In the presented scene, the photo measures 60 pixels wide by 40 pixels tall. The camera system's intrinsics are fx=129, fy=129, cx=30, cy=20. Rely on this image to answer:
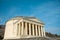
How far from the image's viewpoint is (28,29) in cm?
3306

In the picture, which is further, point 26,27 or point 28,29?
point 28,29

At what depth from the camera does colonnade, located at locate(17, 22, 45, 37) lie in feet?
103

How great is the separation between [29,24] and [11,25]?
6.83 metres

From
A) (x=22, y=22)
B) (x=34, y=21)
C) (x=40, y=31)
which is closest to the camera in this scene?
(x=22, y=22)

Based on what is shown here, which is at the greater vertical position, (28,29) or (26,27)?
(26,27)

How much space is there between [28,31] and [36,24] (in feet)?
9.07

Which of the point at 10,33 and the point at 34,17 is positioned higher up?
the point at 34,17

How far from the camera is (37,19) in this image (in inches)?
1347

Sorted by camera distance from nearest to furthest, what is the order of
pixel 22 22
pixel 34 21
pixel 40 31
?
pixel 22 22 < pixel 34 21 < pixel 40 31

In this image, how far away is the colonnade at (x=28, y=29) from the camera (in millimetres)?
31281

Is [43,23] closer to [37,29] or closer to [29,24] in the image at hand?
[37,29]

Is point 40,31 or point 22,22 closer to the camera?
point 22,22

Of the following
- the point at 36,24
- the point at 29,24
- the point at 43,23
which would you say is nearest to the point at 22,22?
the point at 29,24

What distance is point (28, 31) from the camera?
32.8 meters
